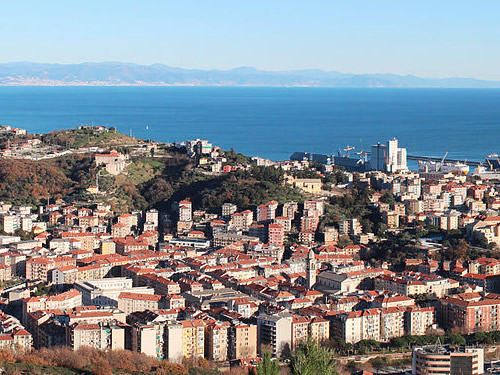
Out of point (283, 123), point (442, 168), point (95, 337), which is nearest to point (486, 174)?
point (442, 168)

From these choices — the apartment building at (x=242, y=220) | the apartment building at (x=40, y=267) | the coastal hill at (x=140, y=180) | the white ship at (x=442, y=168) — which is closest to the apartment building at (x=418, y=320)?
the apartment building at (x=40, y=267)

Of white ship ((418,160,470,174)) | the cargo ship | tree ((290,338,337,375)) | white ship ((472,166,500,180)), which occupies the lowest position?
the cargo ship

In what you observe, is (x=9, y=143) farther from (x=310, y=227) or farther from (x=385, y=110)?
(x=385, y=110)

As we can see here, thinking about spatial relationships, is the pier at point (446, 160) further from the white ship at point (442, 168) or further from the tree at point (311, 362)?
the tree at point (311, 362)

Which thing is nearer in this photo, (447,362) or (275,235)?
(447,362)

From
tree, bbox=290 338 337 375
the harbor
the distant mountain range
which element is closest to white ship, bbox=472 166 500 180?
the harbor

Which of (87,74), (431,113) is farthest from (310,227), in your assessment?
(87,74)

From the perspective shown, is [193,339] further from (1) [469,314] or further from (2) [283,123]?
(2) [283,123]

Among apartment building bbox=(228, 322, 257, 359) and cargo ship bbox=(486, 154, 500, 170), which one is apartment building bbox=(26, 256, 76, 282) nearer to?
apartment building bbox=(228, 322, 257, 359)
